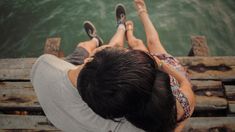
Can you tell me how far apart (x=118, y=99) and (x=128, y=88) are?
9 cm

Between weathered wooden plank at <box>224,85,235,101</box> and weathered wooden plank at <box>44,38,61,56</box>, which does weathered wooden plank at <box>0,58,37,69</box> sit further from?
weathered wooden plank at <box>224,85,235,101</box>

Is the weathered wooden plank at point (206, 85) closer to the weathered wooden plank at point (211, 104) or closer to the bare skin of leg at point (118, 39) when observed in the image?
the weathered wooden plank at point (211, 104)

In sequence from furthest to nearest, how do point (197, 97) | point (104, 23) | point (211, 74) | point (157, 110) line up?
point (104, 23) < point (211, 74) < point (197, 97) < point (157, 110)

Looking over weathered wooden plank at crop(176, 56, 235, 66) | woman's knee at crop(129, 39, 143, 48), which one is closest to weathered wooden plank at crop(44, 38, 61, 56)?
woman's knee at crop(129, 39, 143, 48)

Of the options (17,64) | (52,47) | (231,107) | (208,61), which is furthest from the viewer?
(52,47)

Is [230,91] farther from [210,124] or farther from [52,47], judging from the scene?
[52,47]

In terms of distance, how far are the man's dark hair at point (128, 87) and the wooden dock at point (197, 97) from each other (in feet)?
5.01

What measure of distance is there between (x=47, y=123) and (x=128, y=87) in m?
1.99

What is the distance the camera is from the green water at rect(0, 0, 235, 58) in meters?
5.31

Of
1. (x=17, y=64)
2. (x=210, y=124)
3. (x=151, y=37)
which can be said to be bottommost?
(x=210, y=124)

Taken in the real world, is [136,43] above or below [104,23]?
above

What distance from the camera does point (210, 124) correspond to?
3117 mm

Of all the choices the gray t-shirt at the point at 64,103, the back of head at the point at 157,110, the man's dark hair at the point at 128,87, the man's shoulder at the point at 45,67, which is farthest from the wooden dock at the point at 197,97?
the man's dark hair at the point at 128,87

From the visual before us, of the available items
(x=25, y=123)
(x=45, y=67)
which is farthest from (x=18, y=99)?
(x=45, y=67)
